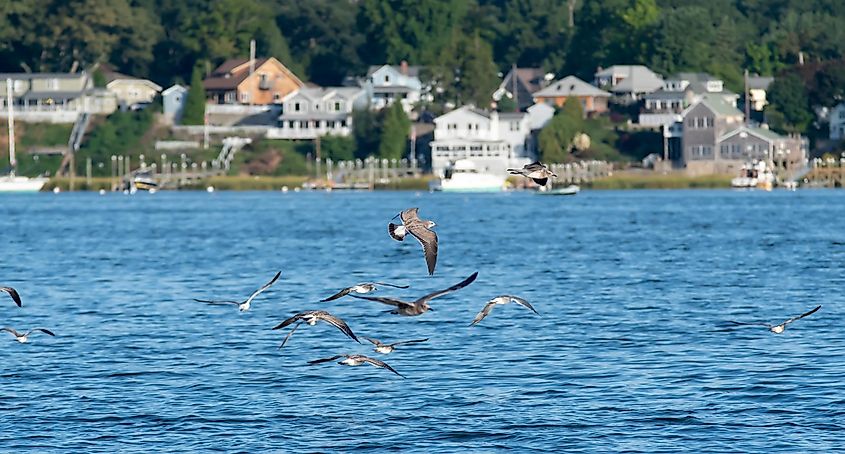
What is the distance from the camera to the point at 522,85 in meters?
172

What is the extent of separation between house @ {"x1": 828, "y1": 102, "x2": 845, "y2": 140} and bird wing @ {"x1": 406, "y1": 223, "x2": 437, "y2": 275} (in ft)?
435

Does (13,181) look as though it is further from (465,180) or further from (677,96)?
(677,96)

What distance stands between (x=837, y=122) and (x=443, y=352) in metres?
126

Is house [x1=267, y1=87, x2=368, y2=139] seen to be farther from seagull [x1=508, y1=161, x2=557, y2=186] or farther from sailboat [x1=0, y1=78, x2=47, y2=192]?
seagull [x1=508, y1=161, x2=557, y2=186]

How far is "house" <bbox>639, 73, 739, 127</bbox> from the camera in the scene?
15200cm

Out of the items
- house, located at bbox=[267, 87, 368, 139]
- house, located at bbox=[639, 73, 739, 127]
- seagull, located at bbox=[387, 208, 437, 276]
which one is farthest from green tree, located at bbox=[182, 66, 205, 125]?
seagull, located at bbox=[387, 208, 437, 276]

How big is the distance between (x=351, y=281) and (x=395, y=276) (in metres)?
3.24

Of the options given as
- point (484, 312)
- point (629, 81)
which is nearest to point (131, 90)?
point (629, 81)

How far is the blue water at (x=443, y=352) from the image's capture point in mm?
23094

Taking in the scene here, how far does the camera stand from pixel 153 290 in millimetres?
43344

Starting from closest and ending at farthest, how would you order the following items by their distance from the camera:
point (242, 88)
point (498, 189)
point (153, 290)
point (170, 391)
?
1. point (170, 391)
2. point (153, 290)
3. point (498, 189)
4. point (242, 88)

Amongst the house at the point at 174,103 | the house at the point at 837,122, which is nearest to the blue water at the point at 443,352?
the house at the point at 837,122

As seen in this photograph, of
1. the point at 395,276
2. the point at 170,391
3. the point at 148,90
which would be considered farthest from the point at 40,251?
the point at 148,90

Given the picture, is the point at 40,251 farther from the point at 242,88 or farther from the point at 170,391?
the point at 242,88
